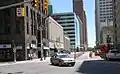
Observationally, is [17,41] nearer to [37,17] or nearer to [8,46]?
[8,46]

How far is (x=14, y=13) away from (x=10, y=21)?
2.00 metres

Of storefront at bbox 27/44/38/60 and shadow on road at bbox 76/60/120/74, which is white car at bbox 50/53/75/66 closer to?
shadow on road at bbox 76/60/120/74

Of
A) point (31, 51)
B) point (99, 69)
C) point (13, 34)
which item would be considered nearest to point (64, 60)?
point (99, 69)

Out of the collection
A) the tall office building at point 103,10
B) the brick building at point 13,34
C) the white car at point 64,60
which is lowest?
the white car at point 64,60

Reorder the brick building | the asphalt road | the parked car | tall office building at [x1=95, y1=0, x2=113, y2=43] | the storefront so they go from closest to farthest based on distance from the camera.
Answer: the asphalt road < the parked car < the brick building < the storefront < tall office building at [x1=95, y1=0, x2=113, y2=43]

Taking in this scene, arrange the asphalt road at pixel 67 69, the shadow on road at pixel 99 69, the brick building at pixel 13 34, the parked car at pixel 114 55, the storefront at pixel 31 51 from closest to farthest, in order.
→ the shadow on road at pixel 99 69 < the asphalt road at pixel 67 69 < the parked car at pixel 114 55 < the brick building at pixel 13 34 < the storefront at pixel 31 51

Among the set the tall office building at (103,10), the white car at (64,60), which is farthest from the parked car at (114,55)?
the tall office building at (103,10)

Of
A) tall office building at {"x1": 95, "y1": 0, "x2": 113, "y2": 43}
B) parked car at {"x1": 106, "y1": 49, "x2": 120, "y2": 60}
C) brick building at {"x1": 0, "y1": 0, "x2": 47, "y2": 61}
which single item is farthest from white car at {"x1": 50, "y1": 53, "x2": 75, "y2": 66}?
tall office building at {"x1": 95, "y1": 0, "x2": 113, "y2": 43}

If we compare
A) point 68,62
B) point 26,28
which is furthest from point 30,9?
point 68,62

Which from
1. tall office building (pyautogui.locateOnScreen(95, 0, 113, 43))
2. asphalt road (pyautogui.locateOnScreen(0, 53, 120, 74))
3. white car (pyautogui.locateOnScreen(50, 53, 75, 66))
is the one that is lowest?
asphalt road (pyautogui.locateOnScreen(0, 53, 120, 74))

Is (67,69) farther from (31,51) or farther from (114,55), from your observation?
(31,51)

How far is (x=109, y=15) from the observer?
195 metres

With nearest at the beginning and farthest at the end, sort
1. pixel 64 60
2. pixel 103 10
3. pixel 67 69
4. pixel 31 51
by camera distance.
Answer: pixel 67 69, pixel 64 60, pixel 31 51, pixel 103 10

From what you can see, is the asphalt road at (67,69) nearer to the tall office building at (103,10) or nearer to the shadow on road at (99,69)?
the shadow on road at (99,69)
